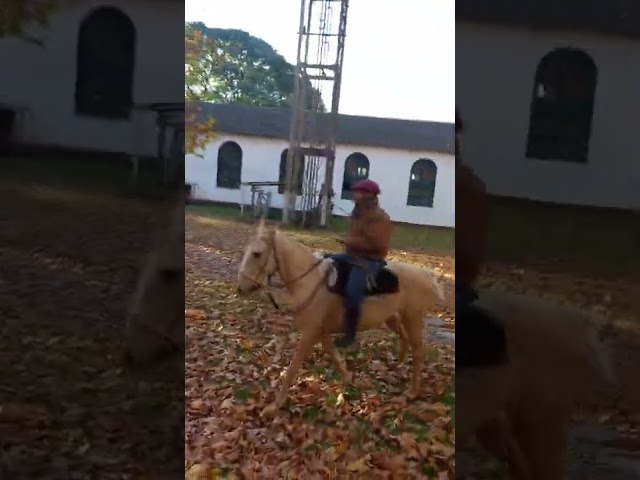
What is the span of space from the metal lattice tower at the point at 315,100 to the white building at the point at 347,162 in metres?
0.02

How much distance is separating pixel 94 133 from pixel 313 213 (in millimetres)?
879

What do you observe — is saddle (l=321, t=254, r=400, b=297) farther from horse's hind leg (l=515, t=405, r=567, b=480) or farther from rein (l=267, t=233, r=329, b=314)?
horse's hind leg (l=515, t=405, r=567, b=480)

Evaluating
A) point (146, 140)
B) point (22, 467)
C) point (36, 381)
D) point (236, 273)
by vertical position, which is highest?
point (146, 140)

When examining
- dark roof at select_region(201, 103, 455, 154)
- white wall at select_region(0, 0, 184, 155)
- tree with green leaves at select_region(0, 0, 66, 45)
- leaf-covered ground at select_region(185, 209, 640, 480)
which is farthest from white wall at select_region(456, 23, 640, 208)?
tree with green leaves at select_region(0, 0, 66, 45)

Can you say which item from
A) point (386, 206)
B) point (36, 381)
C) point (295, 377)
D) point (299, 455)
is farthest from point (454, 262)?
point (36, 381)

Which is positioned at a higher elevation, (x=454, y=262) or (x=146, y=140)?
(x=146, y=140)

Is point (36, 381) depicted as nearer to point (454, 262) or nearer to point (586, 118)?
point (454, 262)

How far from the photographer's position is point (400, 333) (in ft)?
9.75

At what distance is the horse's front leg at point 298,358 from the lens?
298 centimetres

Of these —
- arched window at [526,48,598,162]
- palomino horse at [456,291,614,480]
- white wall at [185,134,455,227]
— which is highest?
arched window at [526,48,598,162]

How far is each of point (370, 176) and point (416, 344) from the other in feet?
2.21

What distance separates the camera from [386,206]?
294cm

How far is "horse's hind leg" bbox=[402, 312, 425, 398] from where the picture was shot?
9.72 ft

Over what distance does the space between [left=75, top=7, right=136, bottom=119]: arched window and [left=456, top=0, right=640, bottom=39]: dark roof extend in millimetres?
1238
